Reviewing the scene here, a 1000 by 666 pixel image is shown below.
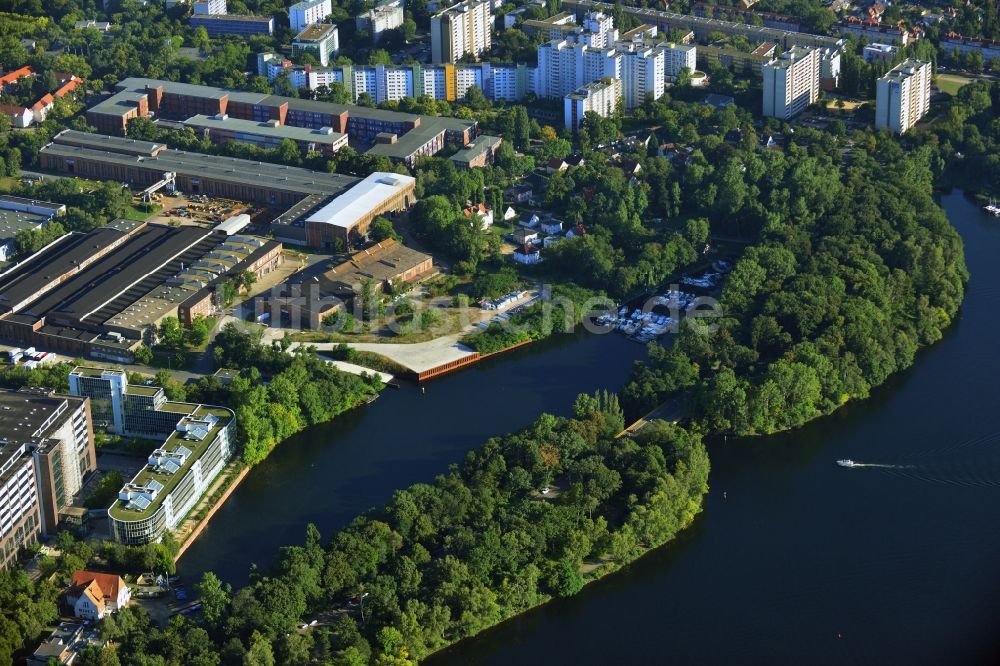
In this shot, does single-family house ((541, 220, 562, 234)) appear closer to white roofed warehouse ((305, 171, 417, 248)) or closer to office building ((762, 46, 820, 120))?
white roofed warehouse ((305, 171, 417, 248))

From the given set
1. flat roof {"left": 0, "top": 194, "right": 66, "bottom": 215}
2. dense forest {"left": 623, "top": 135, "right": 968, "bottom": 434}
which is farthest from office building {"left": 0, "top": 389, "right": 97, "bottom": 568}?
flat roof {"left": 0, "top": 194, "right": 66, "bottom": 215}

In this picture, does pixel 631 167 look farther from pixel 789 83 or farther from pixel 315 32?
pixel 315 32

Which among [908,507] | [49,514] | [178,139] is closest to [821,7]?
[178,139]

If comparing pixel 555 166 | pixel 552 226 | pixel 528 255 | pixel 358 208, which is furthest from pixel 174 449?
pixel 555 166

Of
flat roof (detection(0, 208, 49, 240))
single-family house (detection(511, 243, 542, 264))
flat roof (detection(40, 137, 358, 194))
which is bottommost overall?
single-family house (detection(511, 243, 542, 264))

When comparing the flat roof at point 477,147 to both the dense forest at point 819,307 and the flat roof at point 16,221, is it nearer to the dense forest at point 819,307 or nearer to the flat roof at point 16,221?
the dense forest at point 819,307

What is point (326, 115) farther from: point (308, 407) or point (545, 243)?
point (308, 407)

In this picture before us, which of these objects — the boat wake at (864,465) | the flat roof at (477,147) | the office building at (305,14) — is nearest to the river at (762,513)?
the boat wake at (864,465)
